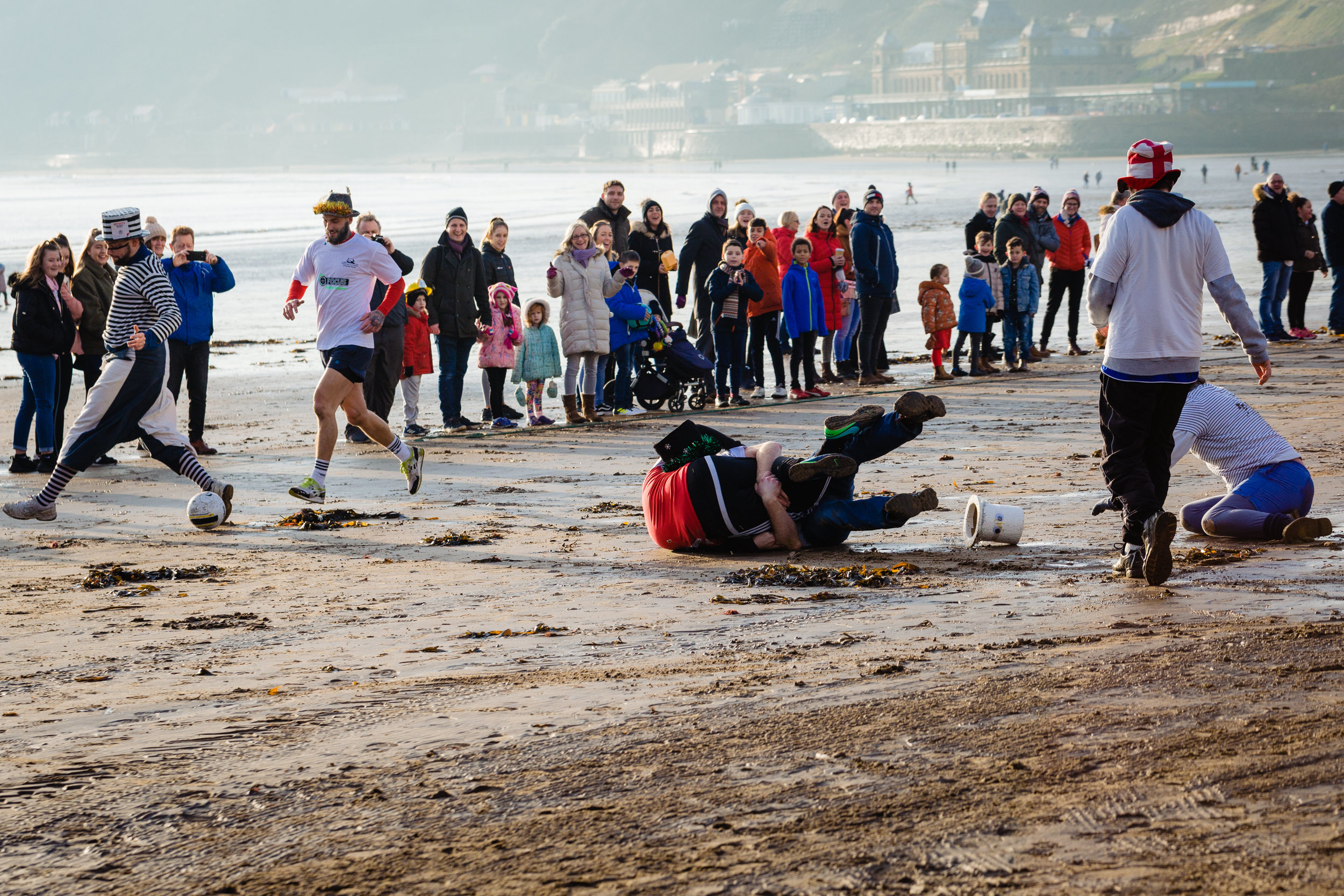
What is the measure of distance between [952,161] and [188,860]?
14857 centimetres

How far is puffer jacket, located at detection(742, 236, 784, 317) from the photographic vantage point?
516 inches

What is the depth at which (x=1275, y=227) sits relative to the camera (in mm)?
15977

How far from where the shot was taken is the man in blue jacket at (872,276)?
1352 cm

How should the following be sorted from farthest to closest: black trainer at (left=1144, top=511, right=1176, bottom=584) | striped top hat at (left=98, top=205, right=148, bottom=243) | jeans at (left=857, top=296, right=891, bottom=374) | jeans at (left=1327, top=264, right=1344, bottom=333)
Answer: jeans at (left=1327, top=264, right=1344, bottom=333), jeans at (left=857, top=296, right=891, bottom=374), striped top hat at (left=98, top=205, right=148, bottom=243), black trainer at (left=1144, top=511, right=1176, bottom=584)

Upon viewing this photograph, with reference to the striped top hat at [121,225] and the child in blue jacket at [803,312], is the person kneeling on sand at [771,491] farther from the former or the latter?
the child in blue jacket at [803,312]

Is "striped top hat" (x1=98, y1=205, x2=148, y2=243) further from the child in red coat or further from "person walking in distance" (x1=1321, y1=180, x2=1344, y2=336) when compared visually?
"person walking in distance" (x1=1321, y1=180, x2=1344, y2=336)

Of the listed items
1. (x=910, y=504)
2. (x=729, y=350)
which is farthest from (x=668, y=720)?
(x=729, y=350)

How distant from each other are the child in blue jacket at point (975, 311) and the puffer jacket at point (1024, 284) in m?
0.25

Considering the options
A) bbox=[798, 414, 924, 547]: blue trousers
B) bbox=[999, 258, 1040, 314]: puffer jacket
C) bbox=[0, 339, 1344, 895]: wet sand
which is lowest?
bbox=[0, 339, 1344, 895]: wet sand

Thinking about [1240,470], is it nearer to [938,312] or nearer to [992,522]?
[992,522]

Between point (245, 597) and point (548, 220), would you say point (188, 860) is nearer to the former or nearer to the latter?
point (245, 597)

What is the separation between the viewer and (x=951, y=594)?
5.60 meters

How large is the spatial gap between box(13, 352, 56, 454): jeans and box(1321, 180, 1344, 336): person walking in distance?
1378cm

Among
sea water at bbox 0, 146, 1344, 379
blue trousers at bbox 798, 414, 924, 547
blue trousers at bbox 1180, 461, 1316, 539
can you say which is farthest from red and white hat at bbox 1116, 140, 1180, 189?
sea water at bbox 0, 146, 1344, 379
